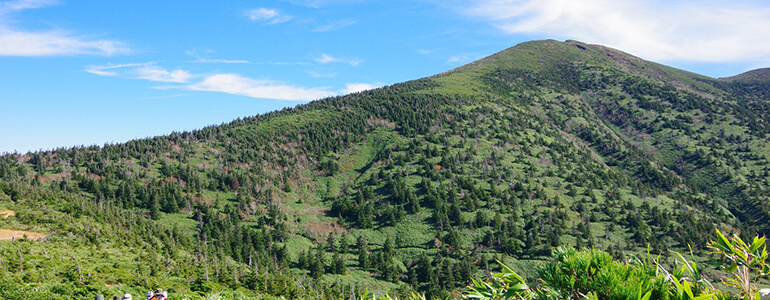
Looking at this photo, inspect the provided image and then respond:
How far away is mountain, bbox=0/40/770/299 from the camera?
163 feet

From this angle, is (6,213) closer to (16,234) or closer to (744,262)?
(16,234)

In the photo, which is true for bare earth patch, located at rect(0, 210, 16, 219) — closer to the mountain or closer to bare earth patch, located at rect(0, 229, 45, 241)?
the mountain

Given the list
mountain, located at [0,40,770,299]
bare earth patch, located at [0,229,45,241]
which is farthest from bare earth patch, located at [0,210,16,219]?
bare earth patch, located at [0,229,45,241]

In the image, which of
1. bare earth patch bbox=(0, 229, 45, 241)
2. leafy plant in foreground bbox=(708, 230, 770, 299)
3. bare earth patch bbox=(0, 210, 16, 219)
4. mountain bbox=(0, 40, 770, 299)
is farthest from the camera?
mountain bbox=(0, 40, 770, 299)

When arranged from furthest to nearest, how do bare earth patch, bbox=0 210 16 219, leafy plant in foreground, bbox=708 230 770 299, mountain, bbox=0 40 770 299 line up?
mountain, bbox=0 40 770 299 < bare earth patch, bbox=0 210 16 219 < leafy plant in foreground, bbox=708 230 770 299

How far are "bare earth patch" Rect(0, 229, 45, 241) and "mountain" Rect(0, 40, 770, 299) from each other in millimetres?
864

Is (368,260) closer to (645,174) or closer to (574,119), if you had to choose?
(645,174)

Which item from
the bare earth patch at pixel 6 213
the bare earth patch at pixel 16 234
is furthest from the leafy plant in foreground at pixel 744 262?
the bare earth patch at pixel 6 213

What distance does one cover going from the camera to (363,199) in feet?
296

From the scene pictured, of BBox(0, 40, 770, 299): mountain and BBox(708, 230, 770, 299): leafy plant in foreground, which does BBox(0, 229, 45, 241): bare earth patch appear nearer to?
BBox(0, 40, 770, 299): mountain

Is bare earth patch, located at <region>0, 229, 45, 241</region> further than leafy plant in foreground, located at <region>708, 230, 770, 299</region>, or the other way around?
bare earth patch, located at <region>0, 229, 45, 241</region>

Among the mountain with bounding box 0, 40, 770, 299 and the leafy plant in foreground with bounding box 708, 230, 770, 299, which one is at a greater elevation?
the leafy plant in foreground with bounding box 708, 230, 770, 299

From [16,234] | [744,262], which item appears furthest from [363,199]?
[744,262]

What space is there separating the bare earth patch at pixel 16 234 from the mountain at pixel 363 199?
2.83 feet
